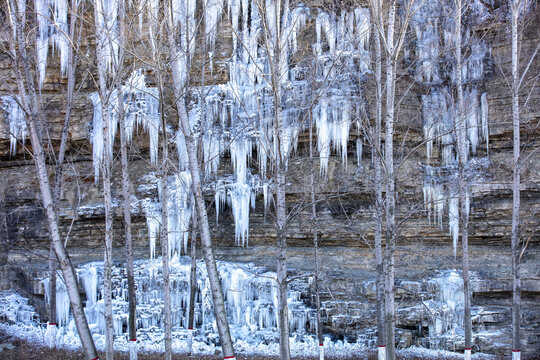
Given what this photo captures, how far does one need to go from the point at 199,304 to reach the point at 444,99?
422 inches

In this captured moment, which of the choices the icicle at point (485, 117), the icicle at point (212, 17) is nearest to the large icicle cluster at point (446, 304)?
the icicle at point (485, 117)

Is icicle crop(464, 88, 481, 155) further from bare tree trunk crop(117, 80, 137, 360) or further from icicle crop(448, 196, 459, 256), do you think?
bare tree trunk crop(117, 80, 137, 360)

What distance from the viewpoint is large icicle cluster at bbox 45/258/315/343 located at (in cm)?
1264

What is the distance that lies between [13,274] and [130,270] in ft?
25.8

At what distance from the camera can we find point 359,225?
47.1 feet

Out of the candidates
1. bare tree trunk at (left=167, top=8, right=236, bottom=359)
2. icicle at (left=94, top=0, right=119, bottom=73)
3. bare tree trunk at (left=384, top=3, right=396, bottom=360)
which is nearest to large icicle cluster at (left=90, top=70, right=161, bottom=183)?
icicle at (left=94, top=0, right=119, bottom=73)

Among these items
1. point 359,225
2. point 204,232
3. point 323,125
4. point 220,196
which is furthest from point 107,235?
point 359,225

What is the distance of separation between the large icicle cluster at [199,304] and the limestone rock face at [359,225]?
112 cm

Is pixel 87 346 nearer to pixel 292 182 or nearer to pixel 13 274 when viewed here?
Answer: pixel 292 182

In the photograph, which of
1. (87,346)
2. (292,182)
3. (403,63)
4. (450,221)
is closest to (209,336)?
(292,182)

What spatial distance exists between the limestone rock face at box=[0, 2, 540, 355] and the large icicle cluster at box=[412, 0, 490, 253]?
0.31m

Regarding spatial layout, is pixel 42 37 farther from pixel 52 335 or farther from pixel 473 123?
pixel 473 123

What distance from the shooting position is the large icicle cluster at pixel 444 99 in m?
13.8

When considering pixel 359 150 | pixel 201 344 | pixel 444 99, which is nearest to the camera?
pixel 201 344
